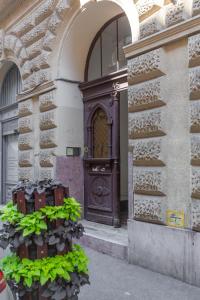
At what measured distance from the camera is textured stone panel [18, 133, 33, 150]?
28.5ft

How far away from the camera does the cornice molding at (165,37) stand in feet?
15.3

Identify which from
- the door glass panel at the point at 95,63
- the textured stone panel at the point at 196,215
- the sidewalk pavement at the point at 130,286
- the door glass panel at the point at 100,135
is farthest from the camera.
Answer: the door glass panel at the point at 95,63

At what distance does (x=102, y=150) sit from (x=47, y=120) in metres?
1.46

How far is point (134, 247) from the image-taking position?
5391mm

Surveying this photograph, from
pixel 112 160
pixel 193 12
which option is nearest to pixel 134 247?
pixel 112 160

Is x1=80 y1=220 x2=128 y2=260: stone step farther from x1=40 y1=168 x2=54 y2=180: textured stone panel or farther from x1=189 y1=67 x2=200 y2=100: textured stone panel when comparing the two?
x1=189 y1=67 x2=200 y2=100: textured stone panel

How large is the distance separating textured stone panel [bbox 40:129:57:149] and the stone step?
76.1 inches

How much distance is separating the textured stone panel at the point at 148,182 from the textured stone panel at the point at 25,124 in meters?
3.94

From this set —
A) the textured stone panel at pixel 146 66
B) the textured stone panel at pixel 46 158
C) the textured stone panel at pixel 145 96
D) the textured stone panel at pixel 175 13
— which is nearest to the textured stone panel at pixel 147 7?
the textured stone panel at pixel 175 13

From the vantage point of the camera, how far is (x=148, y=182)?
5270 millimetres

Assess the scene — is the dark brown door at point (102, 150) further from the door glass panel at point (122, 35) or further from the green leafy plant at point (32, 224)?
the green leafy plant at point (32, 224)

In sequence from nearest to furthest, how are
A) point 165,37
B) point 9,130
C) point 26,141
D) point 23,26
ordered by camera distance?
point 165,37
point 26,141
point 23,26
point 9,130

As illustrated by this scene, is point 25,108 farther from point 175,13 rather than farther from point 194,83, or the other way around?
point 194,83

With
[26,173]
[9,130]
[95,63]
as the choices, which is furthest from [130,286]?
[9,130]
